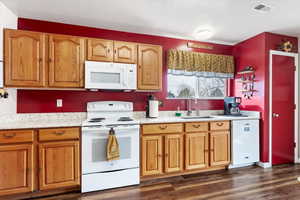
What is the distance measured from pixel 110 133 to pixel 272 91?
112 inches

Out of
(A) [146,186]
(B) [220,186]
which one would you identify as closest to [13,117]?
(A) [146,186]

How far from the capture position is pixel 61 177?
6.64 ft

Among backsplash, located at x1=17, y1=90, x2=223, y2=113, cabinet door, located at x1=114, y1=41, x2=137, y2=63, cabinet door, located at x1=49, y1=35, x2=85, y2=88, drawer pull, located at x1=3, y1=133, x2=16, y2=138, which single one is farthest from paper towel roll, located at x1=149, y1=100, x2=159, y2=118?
drawer pull, located at x1=3, y1=133, x2=16, y2=138

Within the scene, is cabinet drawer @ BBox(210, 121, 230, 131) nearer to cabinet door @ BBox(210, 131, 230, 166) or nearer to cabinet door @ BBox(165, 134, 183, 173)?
cabinet door @ BBox(210, 131, 230, 166)

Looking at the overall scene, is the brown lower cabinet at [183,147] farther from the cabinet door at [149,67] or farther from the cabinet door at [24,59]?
the cabinet door at [24,59]

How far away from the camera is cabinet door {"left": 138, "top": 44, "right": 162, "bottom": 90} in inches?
102

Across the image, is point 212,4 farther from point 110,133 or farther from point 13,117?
point 13,117

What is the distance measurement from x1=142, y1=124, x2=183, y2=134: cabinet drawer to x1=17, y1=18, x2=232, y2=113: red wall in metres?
0.62

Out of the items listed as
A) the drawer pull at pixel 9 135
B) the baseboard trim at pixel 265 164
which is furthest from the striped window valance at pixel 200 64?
the drawer pull at pixel 9 135

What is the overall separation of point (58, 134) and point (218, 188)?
2.20 metres

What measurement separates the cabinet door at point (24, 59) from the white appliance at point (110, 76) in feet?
1.95

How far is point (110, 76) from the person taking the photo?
2422 mm

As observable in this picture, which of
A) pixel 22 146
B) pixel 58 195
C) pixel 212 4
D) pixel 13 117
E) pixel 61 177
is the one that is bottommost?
pixel 58 195

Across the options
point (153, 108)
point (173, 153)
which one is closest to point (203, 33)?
point (153, 108)
